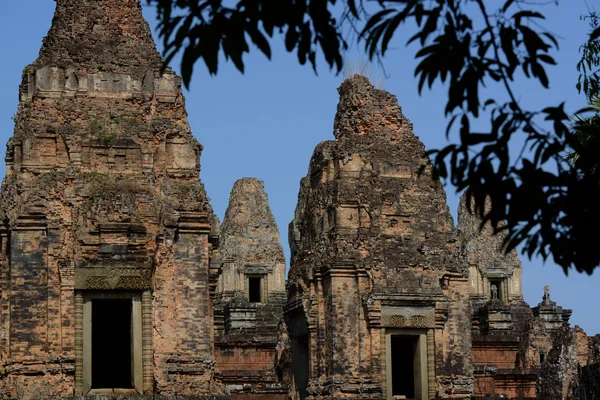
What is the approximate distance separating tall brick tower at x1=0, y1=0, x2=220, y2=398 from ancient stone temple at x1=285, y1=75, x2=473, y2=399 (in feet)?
15.4

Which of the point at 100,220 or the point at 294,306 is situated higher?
the point at 100,220

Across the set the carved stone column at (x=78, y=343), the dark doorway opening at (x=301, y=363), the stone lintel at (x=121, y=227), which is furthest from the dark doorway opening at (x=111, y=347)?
the dark doorway opening at (x=301, y=363)

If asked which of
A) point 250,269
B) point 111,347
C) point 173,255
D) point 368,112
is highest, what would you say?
point 368,112

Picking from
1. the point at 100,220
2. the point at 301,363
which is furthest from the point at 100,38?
the point at 301,363

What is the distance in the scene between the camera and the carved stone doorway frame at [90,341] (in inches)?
645

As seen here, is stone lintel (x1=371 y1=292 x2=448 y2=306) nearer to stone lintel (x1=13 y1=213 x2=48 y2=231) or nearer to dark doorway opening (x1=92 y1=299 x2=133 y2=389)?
dark doorway opening (x1=92 y1=299 x2=133 y2=389)

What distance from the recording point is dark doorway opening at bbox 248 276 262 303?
3362 centimetres

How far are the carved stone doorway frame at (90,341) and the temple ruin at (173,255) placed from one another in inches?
0.7

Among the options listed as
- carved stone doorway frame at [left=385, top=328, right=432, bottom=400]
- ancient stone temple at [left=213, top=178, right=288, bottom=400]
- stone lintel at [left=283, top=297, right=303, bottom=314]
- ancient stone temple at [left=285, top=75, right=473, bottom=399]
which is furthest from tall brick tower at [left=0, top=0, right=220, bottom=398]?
ancient stone temple at [left=213, top=178, right=288, bottom=400]

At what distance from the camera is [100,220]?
16.8 m

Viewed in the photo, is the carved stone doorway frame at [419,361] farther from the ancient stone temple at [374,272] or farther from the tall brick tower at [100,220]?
the tall brick tower at [100,220]

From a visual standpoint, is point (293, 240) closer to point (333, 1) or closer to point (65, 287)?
point (65, 287)

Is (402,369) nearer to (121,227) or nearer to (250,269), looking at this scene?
(121,227)

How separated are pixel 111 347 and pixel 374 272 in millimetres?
5321
